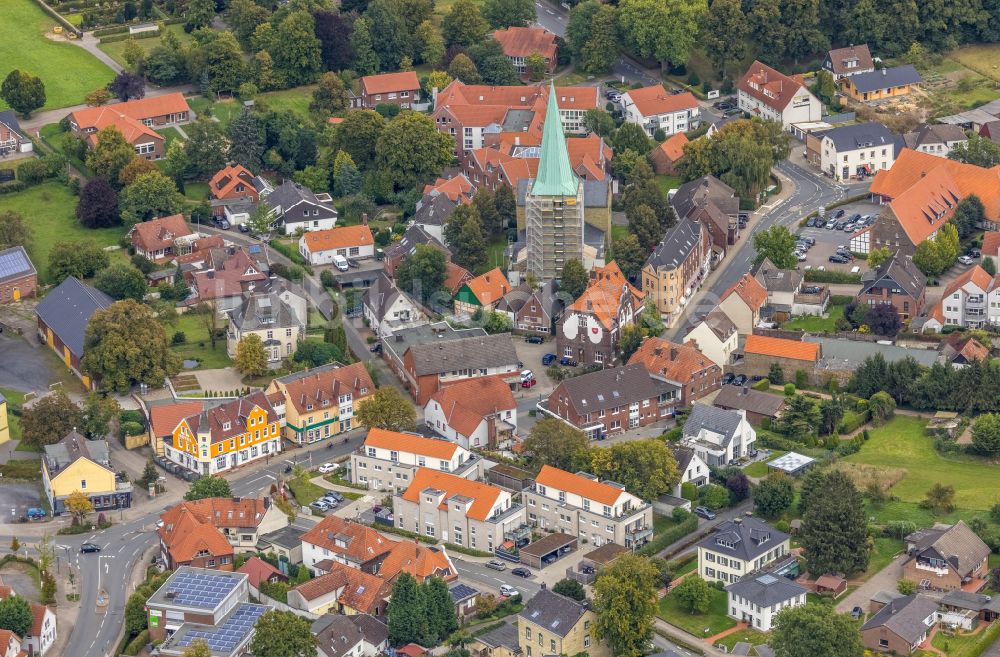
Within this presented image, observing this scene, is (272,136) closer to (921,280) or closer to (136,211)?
(136,211)

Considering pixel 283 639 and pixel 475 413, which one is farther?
pixel 475 413

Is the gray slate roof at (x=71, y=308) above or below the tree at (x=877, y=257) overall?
below

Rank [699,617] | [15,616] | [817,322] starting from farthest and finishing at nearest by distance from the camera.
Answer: [817,322]
[699,617]
[15,616]

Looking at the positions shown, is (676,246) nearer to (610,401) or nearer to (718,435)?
(610,401)

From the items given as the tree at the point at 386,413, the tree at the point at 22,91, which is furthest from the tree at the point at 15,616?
the tree at the point at 22,91

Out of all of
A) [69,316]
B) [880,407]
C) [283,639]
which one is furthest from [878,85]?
[283,639]

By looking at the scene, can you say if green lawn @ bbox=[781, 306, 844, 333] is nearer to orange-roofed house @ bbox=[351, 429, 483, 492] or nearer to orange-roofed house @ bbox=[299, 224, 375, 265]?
orange-roofed house @ bbox=[351, 429, 483, 492]

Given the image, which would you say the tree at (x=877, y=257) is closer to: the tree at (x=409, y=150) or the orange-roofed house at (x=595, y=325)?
the orange-roofed house at (x=595, y=325)
